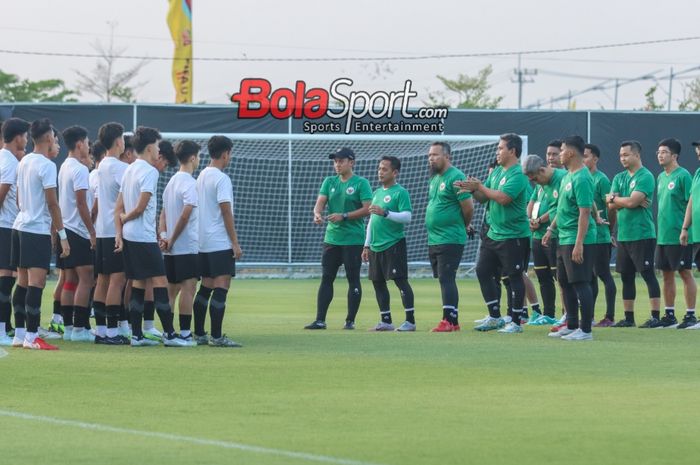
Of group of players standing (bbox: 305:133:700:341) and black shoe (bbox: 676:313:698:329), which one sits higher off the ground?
group of players standing (bbox: 305:133:700:341)

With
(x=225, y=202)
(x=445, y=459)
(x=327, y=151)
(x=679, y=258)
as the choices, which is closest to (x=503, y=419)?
(x=445, y=459)

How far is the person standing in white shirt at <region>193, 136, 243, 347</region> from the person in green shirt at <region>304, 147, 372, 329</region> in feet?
8.64

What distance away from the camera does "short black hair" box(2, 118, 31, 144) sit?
12.7 metres

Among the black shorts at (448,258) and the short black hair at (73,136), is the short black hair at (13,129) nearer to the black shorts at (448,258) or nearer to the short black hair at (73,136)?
the short black hair at (73,136)

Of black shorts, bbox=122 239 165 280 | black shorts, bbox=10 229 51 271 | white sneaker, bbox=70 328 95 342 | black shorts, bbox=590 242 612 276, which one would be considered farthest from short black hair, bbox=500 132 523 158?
black shorts, bbox=10 229 51 271

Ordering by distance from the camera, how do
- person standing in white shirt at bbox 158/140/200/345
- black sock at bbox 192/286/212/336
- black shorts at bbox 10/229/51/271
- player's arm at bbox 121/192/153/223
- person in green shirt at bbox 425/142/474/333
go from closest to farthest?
black shorts at bbox 10/229/51/271, player's arm at bbox 121/192/153/223, person standing in white shirt at bbox 158/140/200/345, black sock at bbox 192/286/212/336, person in green shirt at bbox 425/142/474/333

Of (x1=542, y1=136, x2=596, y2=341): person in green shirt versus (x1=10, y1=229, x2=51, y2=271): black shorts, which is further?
(x1=542, y1=136, x2=596, y2=341): person in green shirt

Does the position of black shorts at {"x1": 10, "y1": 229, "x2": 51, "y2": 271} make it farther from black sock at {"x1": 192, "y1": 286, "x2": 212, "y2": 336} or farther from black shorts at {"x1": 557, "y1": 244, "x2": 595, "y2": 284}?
black shorts at {"x1": 557, "y1": 244, "x2": 595, "y2": 284}

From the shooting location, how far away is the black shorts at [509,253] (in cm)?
1447

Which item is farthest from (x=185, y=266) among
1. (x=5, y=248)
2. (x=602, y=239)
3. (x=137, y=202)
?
(x=602, y=239)

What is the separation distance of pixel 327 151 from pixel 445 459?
77.2 ft

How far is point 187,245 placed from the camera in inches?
505

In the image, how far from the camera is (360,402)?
346 inches

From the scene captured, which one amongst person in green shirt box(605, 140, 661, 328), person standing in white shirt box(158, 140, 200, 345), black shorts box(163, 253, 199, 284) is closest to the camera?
person standing in white shirt box(158, 140, 200, 345)
